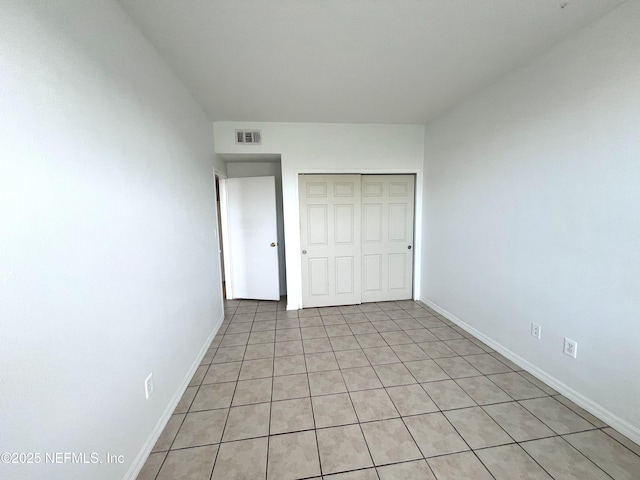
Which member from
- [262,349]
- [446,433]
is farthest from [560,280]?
[262,349]

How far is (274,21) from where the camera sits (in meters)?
1.54

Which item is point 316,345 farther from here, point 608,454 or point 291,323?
point 608,454

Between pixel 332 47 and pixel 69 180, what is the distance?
Answer: 5.59 feet

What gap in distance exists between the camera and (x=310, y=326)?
311 centimetres

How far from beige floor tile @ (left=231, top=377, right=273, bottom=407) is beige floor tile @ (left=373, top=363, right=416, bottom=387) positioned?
899 mm

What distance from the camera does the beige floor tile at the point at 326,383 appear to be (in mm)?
1974

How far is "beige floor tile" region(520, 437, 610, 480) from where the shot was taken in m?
1.33

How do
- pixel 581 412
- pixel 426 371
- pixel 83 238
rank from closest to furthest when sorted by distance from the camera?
pixel 83 238 < pixel 581 412 < pixel 426 371

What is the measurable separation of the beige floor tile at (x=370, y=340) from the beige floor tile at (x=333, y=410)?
78 centimetres

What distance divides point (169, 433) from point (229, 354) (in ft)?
2.99

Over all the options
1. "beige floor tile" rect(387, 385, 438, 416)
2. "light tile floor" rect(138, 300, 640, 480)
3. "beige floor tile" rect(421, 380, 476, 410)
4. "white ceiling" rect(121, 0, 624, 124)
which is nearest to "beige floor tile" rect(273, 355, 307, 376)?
"light tile floor" rect(138, 300, 640, 480)

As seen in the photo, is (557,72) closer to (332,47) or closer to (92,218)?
(332,47)

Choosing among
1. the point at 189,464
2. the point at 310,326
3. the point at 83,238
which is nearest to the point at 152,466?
the point at 189,464

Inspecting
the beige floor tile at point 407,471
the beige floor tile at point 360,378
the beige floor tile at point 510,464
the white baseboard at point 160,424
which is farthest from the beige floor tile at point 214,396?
the beige floor tile at point 510,464
